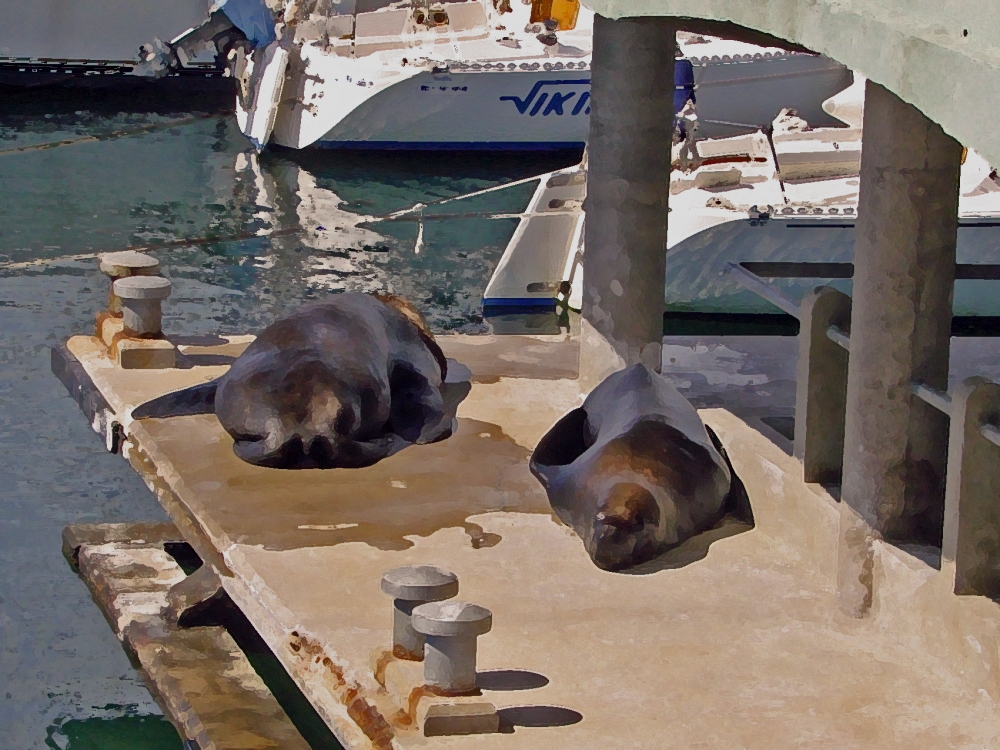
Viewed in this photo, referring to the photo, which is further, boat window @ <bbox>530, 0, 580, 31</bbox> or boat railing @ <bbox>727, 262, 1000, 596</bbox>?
boat window @ <bbox>530, 0, 580, 31</bbox>

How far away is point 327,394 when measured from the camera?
8.84 meters

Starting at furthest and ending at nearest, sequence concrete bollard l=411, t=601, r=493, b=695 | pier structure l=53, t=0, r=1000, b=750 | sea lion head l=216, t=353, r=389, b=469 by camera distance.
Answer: sea lion head l=216, t=353, r=389, b=469 < pier structure l=53, t=0, r=1000, b=750 < concrete bollard l=411, t=601, r=493, b=695

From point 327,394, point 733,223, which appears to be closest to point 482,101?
point 733,223

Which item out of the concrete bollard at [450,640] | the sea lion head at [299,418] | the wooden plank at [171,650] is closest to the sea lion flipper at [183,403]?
the sea lion head at [299,418]

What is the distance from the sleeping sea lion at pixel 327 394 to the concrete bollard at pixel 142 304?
1.00 meters

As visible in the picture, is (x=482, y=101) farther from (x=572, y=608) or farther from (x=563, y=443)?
(x=572, y=608)

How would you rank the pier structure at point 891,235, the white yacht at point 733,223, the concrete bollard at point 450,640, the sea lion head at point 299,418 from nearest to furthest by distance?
the pier structure at point 891,235, the concrete bollard at point 450,640, the sea lion head at point 299,418, the white yacht at point 733,223

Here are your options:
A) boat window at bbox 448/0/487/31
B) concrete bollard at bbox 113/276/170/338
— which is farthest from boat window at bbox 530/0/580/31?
concrete bollard at bbox 113/276/170/338

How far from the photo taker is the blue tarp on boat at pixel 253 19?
27.9 metres

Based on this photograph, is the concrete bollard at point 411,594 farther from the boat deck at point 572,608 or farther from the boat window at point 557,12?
the boat window at point 557,12

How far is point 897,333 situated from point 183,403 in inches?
182

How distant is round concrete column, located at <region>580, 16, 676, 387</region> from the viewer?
943cm

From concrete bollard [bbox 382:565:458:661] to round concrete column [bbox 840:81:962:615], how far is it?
1824 mm

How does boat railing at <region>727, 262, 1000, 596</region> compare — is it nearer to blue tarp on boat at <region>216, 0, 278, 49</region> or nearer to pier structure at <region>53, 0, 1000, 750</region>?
pier structure at <region>53, 0, 1000, 750</region>
